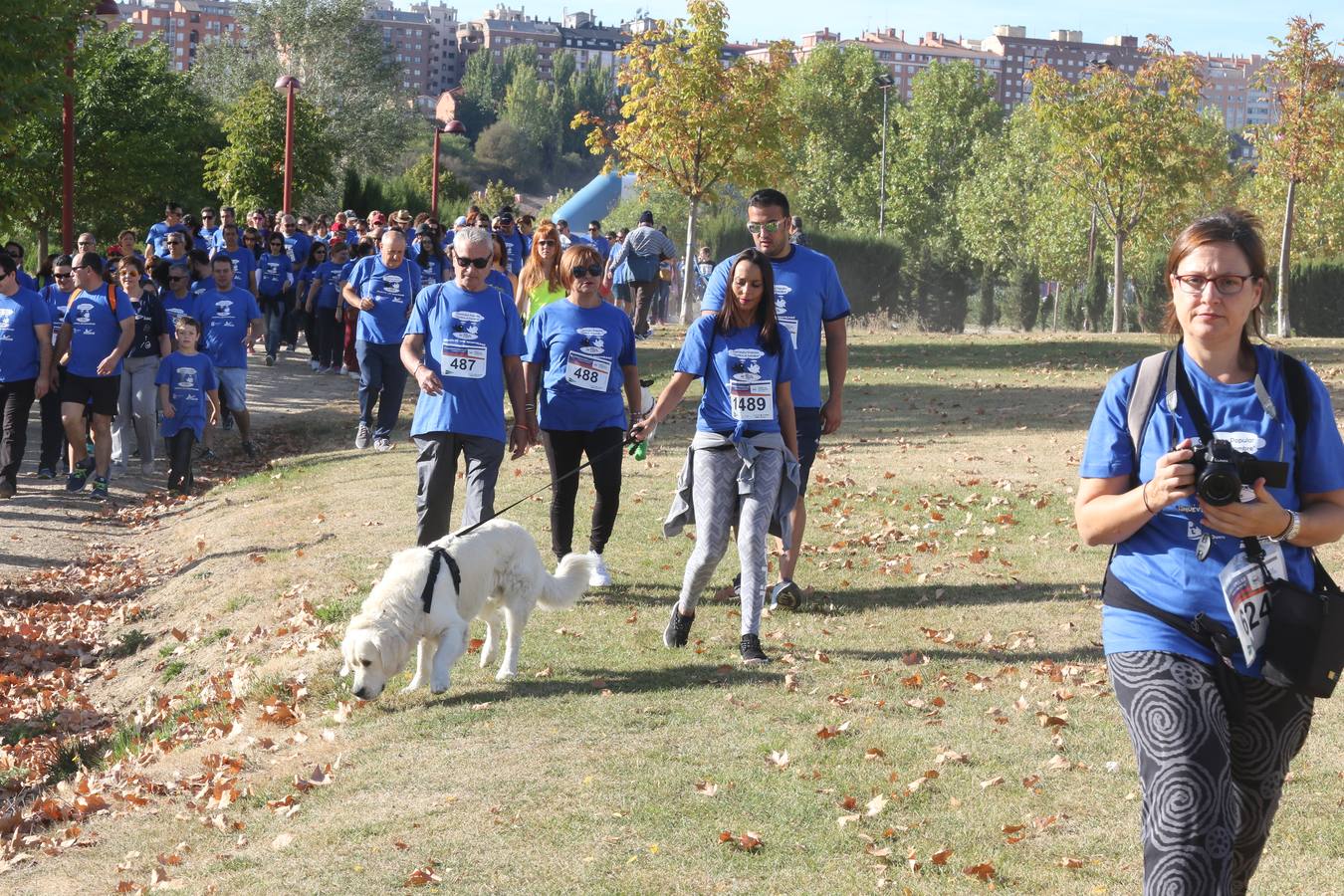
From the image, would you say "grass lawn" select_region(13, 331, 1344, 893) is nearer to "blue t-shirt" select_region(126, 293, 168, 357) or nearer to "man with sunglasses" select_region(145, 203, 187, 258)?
"blue t-shirt" select_region(126, 293, 168, 357)

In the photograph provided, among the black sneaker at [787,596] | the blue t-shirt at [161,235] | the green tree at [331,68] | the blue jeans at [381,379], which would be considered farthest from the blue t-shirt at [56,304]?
the green tree at [331,68]

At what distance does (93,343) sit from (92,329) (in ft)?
0.45

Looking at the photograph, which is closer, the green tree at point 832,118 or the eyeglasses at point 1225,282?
the eyeglasses at point 1225,282

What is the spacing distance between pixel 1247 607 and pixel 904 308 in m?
50.8

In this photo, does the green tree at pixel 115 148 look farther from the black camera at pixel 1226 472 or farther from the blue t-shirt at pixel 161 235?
the black camera at pixel 1226 472

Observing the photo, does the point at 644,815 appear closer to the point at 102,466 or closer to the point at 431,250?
the point at 102,466

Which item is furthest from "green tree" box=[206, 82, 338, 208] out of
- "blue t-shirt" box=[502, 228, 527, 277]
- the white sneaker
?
the white sneaker

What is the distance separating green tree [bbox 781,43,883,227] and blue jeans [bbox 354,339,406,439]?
78092 mm

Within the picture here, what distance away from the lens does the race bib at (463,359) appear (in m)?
8.52

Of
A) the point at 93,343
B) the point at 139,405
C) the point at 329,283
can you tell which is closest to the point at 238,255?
the point at 329,283

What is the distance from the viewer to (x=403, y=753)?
6.58 meters

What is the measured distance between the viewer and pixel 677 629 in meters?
7.79

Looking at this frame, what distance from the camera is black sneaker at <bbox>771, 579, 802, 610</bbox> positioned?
8.88m

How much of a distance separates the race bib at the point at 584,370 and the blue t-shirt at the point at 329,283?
14.5 metres
